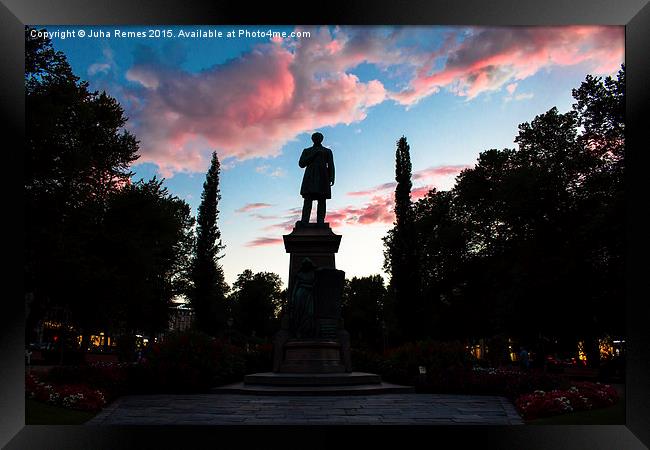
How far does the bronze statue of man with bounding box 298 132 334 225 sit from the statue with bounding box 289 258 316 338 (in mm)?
1969

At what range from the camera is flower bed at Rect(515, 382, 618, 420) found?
42.2 feet

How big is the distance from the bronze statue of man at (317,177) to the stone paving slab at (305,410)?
20.8 ft

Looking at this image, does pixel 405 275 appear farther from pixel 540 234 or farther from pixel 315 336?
pixel 315 336

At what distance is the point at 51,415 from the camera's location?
39.2 feet

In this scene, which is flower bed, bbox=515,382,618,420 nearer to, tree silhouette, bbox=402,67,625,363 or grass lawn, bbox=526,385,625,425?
grass lawn, bbox=526,385,625,425

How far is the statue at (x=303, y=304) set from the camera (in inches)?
704

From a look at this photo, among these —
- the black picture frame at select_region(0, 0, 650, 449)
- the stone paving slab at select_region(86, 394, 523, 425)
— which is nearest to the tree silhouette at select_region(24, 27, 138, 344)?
the stone paving slab at select_region(86, 394, 523, 425)
